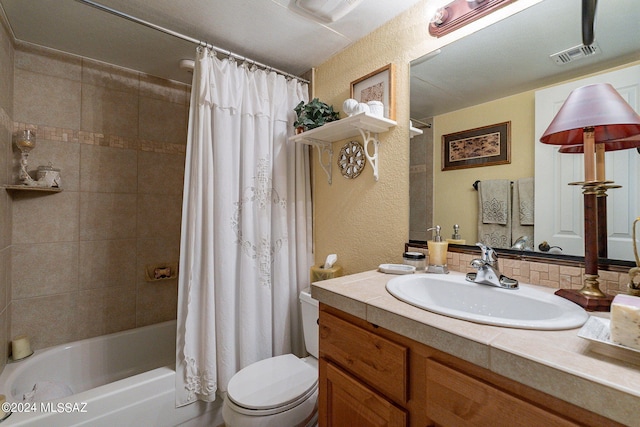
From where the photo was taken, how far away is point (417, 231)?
4.52 ft

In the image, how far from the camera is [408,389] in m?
0.74

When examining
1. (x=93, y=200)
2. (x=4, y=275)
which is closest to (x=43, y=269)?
(x=4, y=275)

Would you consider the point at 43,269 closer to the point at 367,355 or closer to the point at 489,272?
the point at 367,355

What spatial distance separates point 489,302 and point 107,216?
2.35 meters

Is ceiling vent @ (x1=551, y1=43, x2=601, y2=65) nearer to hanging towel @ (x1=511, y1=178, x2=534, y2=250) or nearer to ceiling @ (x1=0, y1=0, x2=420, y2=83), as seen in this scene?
hanging towel @ (x1=511, y1=178, x2=534, y2=250)

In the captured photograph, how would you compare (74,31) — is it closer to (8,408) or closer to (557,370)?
(8,408)

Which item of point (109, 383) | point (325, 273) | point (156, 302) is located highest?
point (325, 273)

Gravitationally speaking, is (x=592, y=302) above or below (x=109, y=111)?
below

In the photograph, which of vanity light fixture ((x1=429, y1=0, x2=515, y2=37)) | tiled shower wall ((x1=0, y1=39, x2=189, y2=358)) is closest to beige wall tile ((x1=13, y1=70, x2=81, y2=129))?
tiled shower wall ((x1=0, y1=39, x2=189, y2=358))

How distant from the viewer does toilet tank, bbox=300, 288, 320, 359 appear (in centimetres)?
154

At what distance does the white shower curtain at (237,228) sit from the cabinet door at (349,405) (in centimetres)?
77

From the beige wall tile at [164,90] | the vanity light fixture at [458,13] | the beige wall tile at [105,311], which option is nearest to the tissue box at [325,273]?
the vanity light fixture at [458,13]

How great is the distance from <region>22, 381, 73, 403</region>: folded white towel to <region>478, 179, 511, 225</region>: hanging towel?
2303 millimetres

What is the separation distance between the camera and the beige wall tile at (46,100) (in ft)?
5.65
